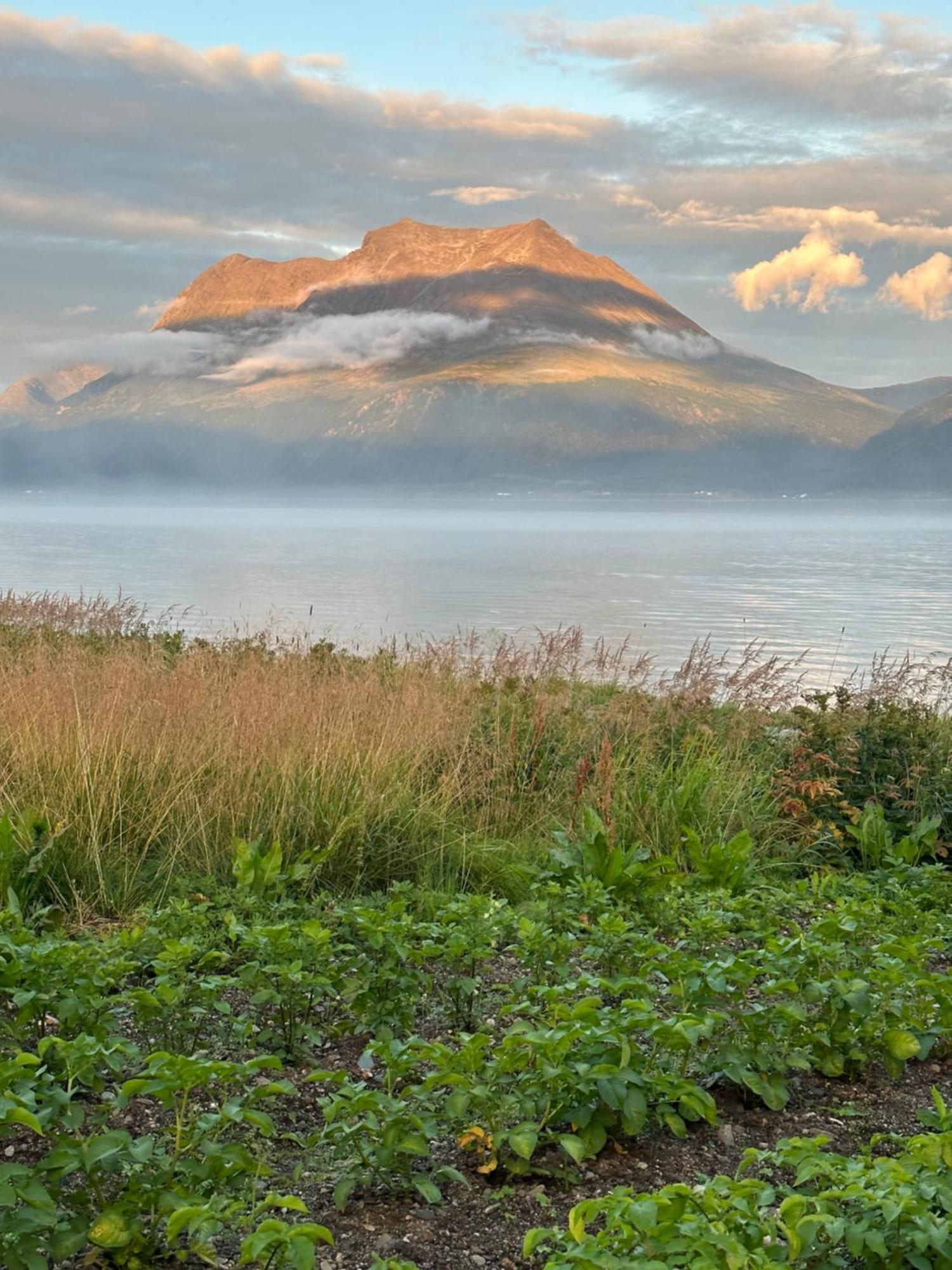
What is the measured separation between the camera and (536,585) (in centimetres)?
5459

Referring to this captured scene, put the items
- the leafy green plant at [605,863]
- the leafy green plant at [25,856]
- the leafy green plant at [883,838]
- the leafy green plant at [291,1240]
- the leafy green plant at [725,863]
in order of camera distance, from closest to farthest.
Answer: the leafy green plant at [291,1240], the leafy green plant at [25,856], the leafy green plant at [605,863], the leafy green plant at [725,863], the leafy green plant at [883,838]

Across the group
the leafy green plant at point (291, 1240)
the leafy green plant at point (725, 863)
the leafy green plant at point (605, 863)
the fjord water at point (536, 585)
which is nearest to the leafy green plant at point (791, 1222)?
the leafy green plant at point (291, 1240)

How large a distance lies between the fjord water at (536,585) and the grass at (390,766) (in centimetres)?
665

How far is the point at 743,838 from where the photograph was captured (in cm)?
656

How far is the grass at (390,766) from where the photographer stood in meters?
6.60

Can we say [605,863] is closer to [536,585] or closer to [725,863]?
A: [725,863]

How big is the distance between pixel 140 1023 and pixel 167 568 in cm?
6092

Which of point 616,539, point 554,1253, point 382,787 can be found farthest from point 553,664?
point 616,539

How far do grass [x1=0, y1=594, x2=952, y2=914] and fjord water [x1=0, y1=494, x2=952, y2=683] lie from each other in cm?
665

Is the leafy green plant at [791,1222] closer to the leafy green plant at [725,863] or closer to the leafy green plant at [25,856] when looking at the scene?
the leafy green plant at [725,863]

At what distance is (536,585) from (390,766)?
4735 cm

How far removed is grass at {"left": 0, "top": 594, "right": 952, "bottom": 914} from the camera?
660 centimetres

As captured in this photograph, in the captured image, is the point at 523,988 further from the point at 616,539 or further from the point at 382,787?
the point at 616,539

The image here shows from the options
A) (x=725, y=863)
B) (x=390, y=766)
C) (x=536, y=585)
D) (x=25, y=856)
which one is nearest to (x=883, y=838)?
(x=725, y=863)
